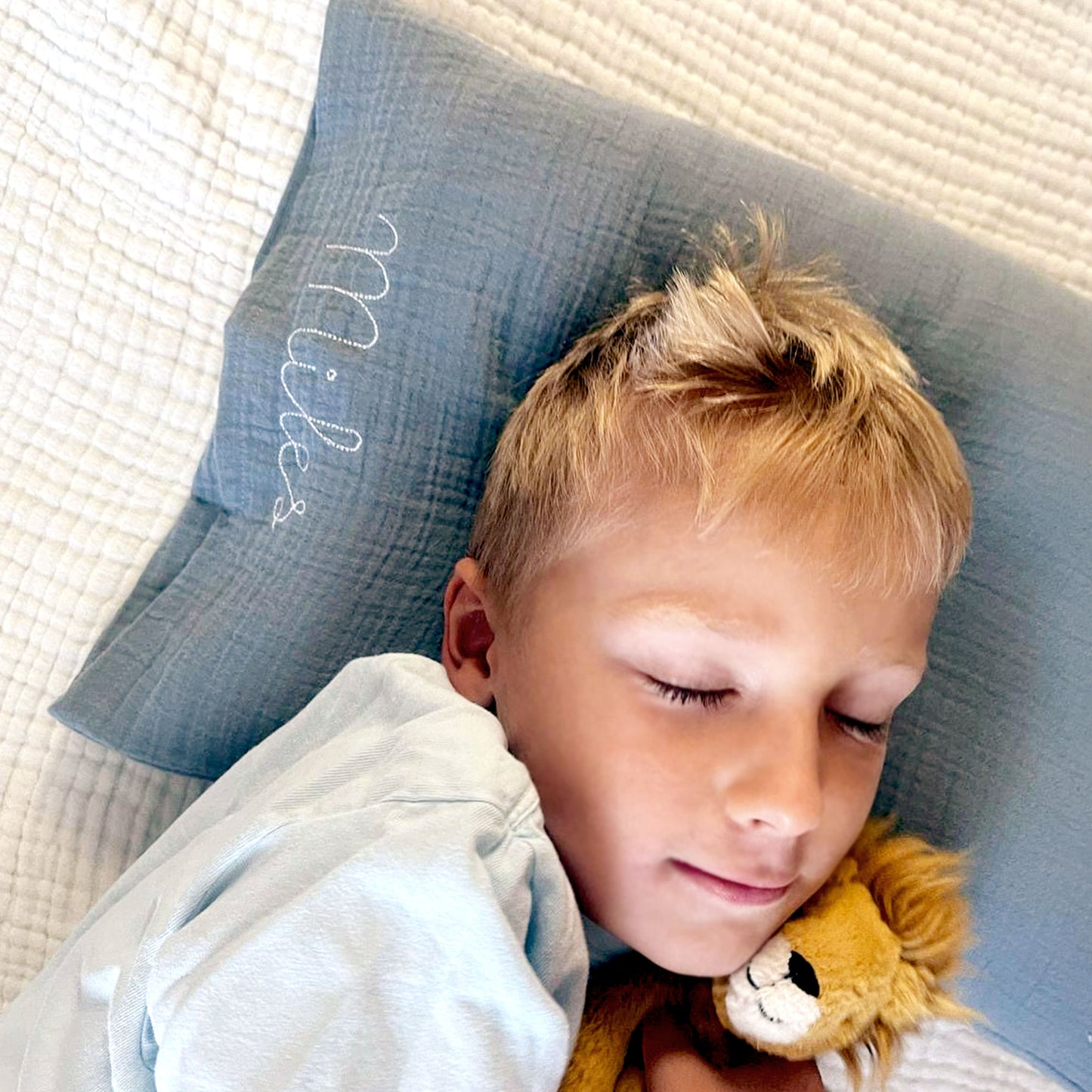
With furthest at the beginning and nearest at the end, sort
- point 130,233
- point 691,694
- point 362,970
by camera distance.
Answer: point 130,233 → point 691,694 → point 362,970

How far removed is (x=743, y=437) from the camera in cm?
76

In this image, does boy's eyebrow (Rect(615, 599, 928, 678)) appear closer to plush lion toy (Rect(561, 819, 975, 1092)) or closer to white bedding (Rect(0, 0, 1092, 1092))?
plush lion toy (Rect(561, 819, 975, 1092))

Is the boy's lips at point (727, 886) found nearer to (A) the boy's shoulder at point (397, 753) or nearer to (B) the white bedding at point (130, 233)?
(A) the boy's shoulder at point (397, 753)

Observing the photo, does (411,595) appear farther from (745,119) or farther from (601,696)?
(745,119)

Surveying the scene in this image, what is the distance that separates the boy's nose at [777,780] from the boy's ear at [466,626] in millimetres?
218

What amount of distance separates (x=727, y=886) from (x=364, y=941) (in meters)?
0.25

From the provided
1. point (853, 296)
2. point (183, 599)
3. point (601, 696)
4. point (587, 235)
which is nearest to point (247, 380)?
point (183, 599)

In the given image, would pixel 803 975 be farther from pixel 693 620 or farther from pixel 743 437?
pixel 743 437

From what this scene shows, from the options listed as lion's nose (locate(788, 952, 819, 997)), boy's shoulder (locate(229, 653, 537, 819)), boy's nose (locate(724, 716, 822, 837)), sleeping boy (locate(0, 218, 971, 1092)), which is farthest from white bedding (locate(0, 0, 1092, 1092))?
boy's nose (locate(724, 716, 822, 837))

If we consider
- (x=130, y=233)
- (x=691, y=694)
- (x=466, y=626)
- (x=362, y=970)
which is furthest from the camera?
(x=130, y=233)

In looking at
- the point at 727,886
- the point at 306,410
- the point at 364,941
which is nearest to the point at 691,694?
the point at 727,886

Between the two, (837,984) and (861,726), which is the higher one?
(861,726)

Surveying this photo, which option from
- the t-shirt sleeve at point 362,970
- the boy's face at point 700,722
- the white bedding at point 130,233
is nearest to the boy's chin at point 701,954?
the boy's face at point 700,722

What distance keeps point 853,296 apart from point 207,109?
608 mm
